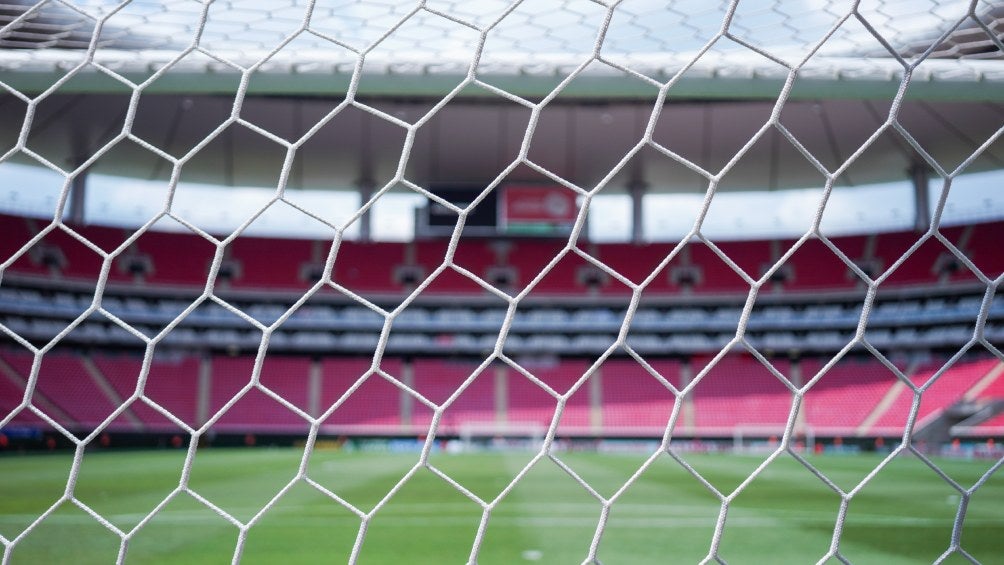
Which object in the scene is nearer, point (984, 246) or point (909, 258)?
point (984, 246)

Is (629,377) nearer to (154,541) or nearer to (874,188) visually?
(874,188)

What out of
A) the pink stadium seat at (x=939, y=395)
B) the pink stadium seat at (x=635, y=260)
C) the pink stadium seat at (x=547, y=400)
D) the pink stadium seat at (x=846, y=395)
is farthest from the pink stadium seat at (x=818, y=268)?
the pink stadium seat at (x=547, y=400)

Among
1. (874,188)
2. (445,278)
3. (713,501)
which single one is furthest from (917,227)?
(713,501)

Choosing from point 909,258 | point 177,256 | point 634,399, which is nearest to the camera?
point 634,399

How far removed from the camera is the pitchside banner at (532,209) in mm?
17891

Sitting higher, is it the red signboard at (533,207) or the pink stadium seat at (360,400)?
the red signboard at (533,207)

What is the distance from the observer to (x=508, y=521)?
457 centimetres

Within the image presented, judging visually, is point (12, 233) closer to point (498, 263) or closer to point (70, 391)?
point (70, 391)

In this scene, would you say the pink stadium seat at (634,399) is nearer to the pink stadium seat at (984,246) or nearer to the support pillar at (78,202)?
the pink stadium seat at (984,246)

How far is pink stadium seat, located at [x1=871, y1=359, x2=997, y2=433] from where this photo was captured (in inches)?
625

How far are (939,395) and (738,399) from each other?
4.09 metres

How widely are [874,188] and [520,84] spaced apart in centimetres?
1935

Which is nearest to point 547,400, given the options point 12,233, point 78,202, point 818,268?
point 818,268

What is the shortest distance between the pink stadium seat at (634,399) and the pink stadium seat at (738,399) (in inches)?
28.8
